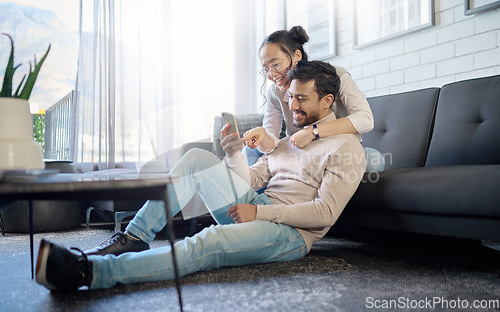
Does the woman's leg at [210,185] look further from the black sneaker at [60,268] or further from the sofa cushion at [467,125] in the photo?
the sofa cushion at [467,125]

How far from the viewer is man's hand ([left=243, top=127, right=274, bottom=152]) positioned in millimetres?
1694

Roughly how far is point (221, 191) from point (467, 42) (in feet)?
5.45

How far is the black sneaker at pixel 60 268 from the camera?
44.1 inches

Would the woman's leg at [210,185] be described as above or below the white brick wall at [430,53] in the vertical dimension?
below

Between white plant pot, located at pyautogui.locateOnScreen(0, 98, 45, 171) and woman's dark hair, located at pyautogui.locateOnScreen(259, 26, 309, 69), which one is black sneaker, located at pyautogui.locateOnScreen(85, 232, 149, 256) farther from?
woman's dark hair, located at pyautogui.locateOnScreen(259, 26, 309, 69)

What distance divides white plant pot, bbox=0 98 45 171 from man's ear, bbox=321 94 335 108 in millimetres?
1037

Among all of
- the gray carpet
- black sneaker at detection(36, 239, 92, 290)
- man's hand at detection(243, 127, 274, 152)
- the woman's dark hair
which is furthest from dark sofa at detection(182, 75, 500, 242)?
black sneaker at detection(36, 239, 92, 290)

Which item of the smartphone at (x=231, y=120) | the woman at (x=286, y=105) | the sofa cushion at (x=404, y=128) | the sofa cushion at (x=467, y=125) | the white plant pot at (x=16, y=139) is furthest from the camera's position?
the sofa cushion at (x=404, y=128)

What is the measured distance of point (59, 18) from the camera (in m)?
4.27

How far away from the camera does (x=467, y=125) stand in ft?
6.59

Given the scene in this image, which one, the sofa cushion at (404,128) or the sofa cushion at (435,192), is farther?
the sofa cushion at (404,128)

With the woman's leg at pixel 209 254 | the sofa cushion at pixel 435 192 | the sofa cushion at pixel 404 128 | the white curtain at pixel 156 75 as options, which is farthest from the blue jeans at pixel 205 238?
the white curtain at pixel 156 75

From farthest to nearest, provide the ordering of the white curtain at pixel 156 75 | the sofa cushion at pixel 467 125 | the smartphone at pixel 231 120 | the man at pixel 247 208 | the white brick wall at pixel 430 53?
1. the white curtain at pixel 156 75
2. the white brick wall at pixel 430 53
3. the sofa cushion at pixel 467 125
4. the smartphone at pixel 231 120
5. the man at pixel 247 208

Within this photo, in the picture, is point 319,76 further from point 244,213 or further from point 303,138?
point 244,213
